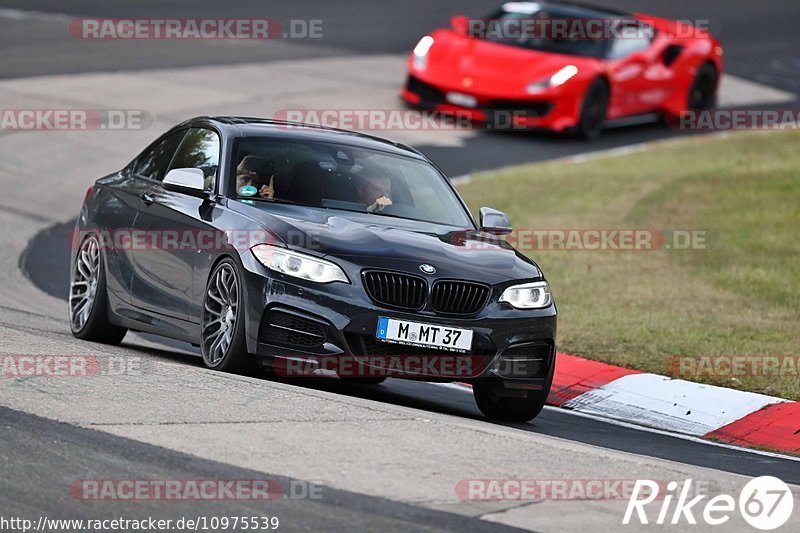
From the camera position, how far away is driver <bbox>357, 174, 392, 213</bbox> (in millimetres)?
9688

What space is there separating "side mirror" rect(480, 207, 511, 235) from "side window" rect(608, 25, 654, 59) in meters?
12.6

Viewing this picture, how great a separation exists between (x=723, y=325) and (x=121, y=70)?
12.9 meters

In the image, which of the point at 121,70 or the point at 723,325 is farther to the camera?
the point at 121,70

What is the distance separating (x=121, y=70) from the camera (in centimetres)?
2322

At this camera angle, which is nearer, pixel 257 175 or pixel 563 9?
pixel 257 175

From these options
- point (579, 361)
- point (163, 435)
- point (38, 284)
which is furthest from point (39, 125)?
point (163, 435)

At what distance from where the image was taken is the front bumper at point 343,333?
8.44 metres

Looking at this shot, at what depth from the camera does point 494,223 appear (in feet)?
32.8

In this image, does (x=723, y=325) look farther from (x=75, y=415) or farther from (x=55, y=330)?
(x=75, y=415)

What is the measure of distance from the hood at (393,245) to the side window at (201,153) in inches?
30.2

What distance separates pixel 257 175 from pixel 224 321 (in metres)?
1.15

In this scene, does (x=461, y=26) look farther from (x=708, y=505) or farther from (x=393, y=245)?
(x=708, y=505)

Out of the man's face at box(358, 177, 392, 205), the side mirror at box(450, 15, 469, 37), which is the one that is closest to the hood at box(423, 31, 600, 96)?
the side mirror at box(450, 15, 469, 37)

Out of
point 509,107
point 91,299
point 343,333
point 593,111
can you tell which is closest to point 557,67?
point 509,107
